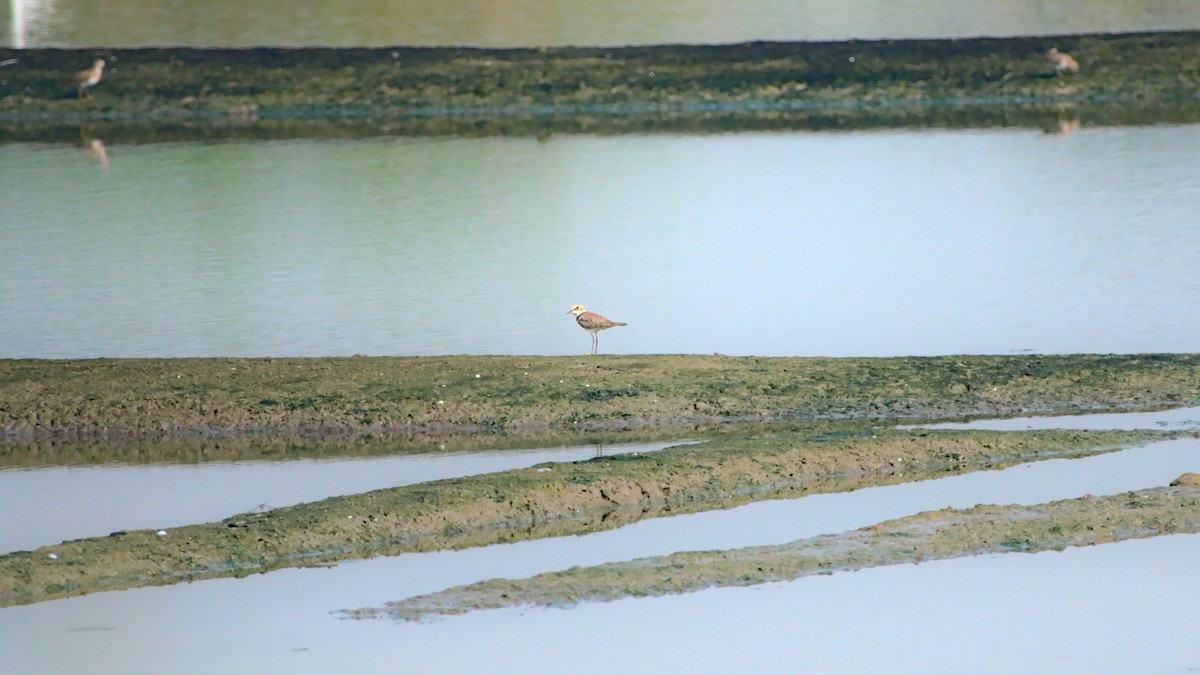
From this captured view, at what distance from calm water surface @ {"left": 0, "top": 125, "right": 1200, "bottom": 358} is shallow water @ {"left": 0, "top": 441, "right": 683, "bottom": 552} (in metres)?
3.35

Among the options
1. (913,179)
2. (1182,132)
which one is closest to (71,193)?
(913,179)

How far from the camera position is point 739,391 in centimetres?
1336

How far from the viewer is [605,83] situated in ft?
116

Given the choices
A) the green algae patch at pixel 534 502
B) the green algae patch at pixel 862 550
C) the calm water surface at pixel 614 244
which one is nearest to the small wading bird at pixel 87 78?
the calm water surface at pixel 614 244

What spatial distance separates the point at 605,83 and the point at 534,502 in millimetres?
24995

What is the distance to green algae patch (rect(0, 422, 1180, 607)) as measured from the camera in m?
9.72

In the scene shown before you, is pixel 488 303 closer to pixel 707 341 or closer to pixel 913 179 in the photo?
pixel 707 341

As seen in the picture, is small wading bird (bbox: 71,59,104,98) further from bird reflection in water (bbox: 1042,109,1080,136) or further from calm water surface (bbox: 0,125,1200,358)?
bird reflection in water (bbox: 1042,109,1080,136)

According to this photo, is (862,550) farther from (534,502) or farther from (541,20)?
(541,20)

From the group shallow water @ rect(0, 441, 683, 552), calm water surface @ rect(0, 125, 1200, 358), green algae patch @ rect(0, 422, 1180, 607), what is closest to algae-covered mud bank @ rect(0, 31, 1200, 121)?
calm water surface @ rect(0, 125, 1200, 358)

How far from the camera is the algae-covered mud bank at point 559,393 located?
13.1 meters

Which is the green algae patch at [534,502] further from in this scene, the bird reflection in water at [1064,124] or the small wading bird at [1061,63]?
the small wading bird at [1061,63]

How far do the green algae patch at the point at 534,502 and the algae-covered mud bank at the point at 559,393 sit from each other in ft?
2.71

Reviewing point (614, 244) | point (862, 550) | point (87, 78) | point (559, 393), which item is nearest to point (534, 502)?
point (862, 550)
